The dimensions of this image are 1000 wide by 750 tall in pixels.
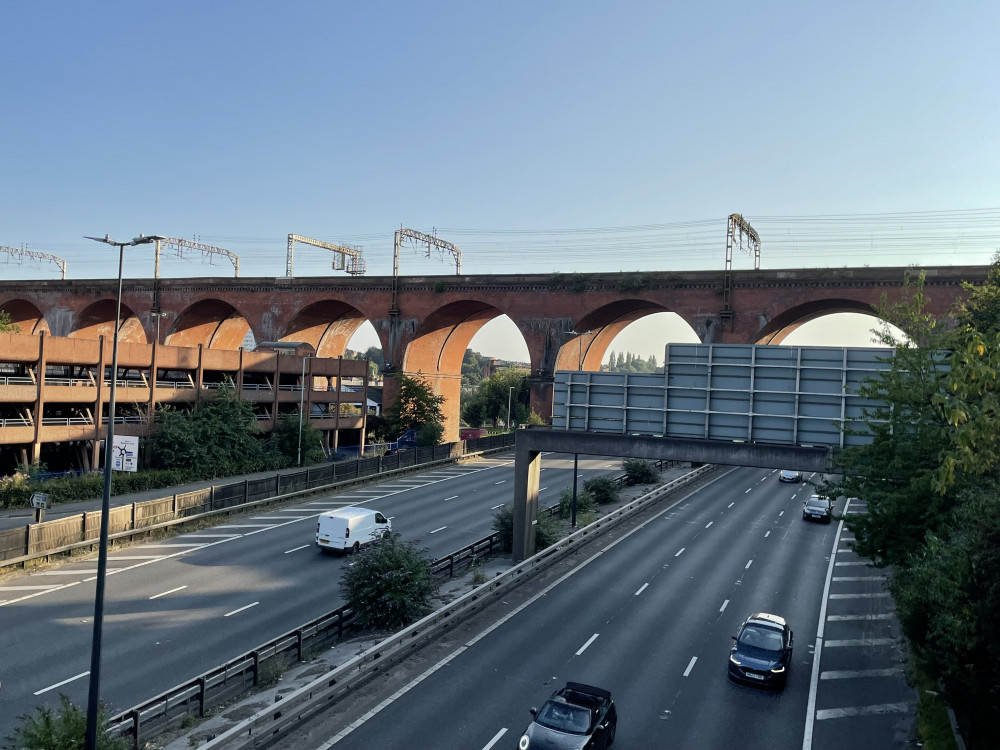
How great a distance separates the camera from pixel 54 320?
81.9 m

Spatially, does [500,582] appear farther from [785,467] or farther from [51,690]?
[51,690]

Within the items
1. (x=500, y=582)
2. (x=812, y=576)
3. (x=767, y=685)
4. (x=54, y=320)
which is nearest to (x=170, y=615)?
(x=500, y=582)

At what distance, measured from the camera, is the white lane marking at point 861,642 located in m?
22.6

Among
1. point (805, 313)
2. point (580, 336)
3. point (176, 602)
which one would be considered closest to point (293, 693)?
point (176, 602)

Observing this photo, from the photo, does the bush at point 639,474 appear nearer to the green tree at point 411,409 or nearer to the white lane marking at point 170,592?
the green tree at point 411,409

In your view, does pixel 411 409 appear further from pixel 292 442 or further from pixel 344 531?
pixel 344 531

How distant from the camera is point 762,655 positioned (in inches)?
752

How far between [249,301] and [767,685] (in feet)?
203

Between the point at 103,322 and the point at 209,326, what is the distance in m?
15.9

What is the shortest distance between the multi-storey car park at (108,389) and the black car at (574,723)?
1334 inches

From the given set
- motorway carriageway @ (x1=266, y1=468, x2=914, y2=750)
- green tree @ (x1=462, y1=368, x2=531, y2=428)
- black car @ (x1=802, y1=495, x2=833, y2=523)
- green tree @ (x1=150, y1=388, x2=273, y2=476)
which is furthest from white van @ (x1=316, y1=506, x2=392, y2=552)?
green tree @ (x1=462, y1=368, x2=531, y2=428)

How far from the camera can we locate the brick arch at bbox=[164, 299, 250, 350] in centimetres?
7356

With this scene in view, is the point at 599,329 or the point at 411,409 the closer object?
the point at 599,329

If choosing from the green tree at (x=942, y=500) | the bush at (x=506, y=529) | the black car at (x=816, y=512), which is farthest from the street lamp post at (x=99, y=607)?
the black car at (x=816, y=512)
